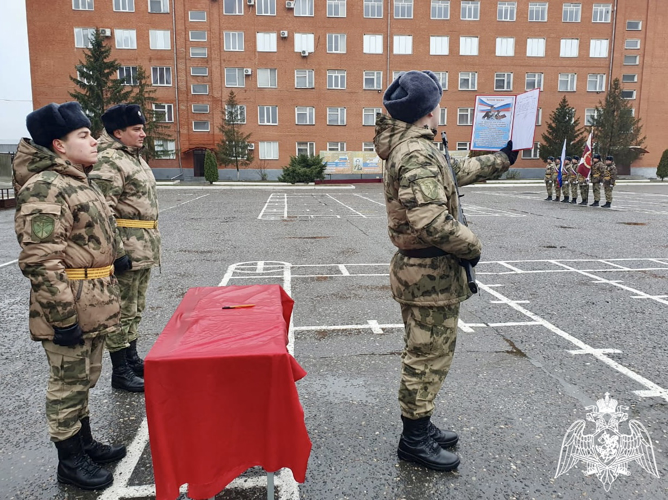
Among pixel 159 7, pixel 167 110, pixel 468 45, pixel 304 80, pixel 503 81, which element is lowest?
pixel 167 110

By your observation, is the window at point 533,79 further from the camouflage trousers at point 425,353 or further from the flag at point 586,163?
the camouflage trousers at point 425,353

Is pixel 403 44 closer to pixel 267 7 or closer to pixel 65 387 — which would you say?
pixel 267 7

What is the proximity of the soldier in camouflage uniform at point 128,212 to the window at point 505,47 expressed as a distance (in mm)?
47434

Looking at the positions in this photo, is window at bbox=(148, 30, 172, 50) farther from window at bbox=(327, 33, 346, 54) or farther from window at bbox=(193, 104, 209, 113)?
window at bbox=(327, 33, 346, 54)

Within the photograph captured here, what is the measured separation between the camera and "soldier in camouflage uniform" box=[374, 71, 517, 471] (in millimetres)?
2707

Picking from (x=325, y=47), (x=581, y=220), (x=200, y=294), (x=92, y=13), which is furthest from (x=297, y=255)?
(x=92, y=13)

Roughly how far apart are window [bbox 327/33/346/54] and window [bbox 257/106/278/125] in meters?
7.03

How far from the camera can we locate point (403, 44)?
44.9m

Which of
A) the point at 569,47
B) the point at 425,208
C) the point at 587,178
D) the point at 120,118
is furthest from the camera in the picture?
the point at 569,47

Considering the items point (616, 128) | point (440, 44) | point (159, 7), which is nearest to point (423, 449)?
point (440, 44)

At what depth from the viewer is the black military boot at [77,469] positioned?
2.82 meters

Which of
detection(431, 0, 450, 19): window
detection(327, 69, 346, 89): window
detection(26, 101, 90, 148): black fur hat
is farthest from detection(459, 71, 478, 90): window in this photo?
detection(26, 101, 90, 148): black fur hat

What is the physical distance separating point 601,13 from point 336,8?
23.5m

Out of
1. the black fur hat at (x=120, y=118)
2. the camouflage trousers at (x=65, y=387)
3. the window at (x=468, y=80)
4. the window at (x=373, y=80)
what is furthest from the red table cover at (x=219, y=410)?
the window at (x=468, y=80)
